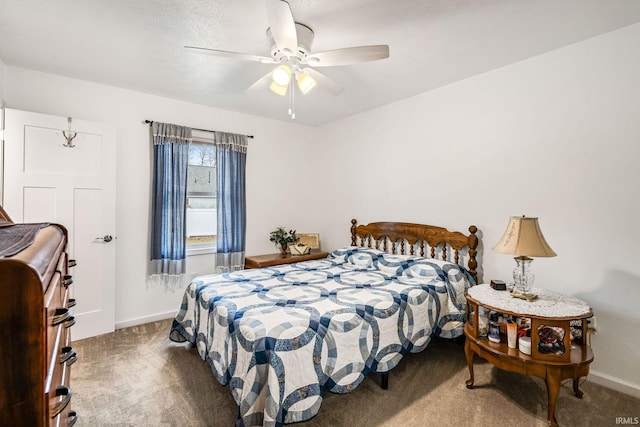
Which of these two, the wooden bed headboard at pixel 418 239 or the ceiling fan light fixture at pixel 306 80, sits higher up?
the ceiling fan light fixture at pixel 306 80

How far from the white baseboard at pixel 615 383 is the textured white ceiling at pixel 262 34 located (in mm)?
2565

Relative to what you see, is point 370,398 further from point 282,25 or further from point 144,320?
point 144,320

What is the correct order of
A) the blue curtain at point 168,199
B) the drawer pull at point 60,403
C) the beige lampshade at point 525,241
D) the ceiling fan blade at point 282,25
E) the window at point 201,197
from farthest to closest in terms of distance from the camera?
the window at point 201,197 → the blue curtain at point 168,199 → the beige lampshade at point 525,241 → the ceiling fan blade at point 282,25 → the drawer pull at point 60,403

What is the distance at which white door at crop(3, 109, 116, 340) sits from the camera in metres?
2.63

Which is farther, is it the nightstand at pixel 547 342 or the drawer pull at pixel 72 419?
the nightstand at pixel 547 342

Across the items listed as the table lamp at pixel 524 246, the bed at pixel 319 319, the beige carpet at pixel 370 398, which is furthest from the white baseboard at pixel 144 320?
the table lamp at pixel 524 246

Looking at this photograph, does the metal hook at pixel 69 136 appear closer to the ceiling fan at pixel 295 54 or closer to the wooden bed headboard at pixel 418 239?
the ceiling fan at pixel 295 54

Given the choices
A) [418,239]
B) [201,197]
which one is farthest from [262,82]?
[418,239]

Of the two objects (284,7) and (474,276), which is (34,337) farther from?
(474,276)

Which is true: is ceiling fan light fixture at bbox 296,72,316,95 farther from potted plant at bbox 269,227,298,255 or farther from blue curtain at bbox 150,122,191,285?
potted plant at bbox 269,227,298,255

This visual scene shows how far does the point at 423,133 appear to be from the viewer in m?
3.38

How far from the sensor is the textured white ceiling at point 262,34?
1894 millimetres

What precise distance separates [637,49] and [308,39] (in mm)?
2325

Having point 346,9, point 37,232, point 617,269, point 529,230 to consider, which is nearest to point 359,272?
point 529,230
